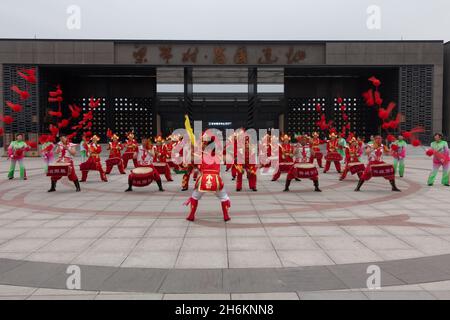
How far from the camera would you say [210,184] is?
19.6 feet

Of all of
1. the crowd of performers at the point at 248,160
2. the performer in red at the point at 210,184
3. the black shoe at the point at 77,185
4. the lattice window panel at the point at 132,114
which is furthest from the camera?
the lattice window panel at the point at 132,114

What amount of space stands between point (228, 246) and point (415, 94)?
73.4ft

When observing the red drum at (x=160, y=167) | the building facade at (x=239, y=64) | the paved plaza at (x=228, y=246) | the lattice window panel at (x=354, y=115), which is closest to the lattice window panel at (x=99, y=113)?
the building facade at (x=239, y=64)

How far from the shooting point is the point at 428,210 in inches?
266

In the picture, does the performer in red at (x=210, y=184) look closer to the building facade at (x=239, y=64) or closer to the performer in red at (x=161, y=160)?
the performer in red at (x=161, y=160)

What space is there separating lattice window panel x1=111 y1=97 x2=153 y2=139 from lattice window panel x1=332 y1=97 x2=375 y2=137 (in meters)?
13.7

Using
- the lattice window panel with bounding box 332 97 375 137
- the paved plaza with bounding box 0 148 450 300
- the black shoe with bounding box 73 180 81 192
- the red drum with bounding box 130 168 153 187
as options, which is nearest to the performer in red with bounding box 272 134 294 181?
the paved plaza with bounding box 0 148 450 300

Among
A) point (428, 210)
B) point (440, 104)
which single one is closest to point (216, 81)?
point (440, 104)

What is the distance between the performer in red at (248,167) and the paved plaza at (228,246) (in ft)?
3.63

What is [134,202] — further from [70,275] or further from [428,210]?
[428,210]

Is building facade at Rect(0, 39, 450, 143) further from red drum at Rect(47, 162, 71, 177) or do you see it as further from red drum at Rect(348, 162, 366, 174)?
red drum at Rect(47, 162, 71, 177)

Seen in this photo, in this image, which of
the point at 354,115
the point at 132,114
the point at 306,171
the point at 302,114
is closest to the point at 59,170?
the point at 306,171

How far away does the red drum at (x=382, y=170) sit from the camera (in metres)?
8.91

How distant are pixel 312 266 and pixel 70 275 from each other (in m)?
2.37
